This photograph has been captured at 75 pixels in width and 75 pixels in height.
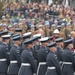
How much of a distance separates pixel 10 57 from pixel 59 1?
93.3ft

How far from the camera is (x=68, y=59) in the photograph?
40.3 ft

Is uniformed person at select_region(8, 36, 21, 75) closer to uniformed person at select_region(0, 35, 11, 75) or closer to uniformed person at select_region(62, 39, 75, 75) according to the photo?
uniformed person at select_region(0, 35, 11, 75)

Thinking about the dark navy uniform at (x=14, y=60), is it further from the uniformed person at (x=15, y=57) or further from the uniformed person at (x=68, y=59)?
the uniformed person at (x=68, y=59)

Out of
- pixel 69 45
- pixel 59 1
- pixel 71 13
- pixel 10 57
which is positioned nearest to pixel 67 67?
pixel 69 45

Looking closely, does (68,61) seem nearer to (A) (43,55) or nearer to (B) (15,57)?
(A) (43,55)

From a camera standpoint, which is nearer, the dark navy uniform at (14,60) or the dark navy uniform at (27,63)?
the dark navy uniform at (27,63)

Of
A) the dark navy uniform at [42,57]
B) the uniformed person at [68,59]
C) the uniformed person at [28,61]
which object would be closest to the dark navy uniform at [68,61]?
the uniformed person at [68,59]

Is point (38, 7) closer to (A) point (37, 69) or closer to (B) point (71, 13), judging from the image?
(B) point (71, 13)

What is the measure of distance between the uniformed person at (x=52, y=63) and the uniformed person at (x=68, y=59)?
492 mm

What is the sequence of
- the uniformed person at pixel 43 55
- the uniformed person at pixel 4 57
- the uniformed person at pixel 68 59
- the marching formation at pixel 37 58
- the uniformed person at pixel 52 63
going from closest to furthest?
the uniformed person at pixel 52 63 < the marching formation at pixel 37 58 < the uniformed person at pixel 68 59 < the uniformed person at pixel 43 55 < the uniformed person at pixel 4 57

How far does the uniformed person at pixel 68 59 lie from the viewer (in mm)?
12250

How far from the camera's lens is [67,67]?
1242 centimetres

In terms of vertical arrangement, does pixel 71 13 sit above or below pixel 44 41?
below

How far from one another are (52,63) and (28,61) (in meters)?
0.70
